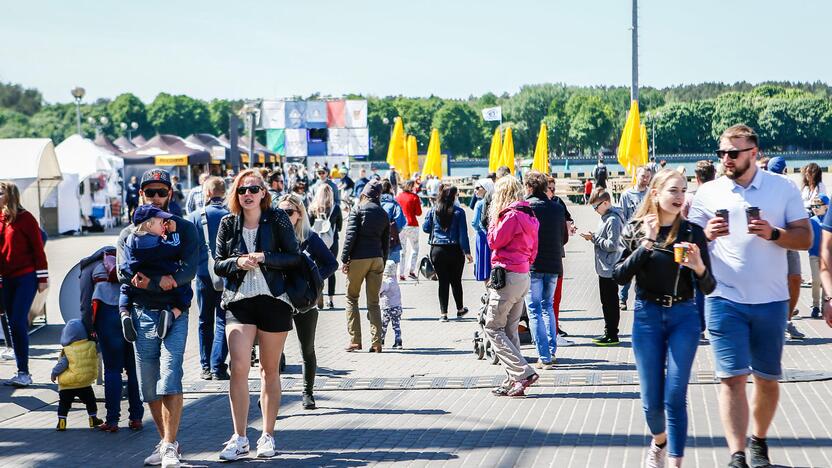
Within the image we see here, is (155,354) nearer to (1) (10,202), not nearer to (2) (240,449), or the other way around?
(2) (240,449)

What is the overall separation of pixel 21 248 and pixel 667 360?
5748mm

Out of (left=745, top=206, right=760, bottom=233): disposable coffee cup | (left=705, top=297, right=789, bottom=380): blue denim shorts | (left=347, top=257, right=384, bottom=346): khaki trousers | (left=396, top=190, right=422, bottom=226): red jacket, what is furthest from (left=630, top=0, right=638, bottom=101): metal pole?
(left=745, top=206, right=760, bottom=233): disposable coffee cup

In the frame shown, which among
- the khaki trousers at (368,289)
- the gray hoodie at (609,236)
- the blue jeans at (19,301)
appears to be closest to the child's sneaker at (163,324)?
the blue jeans at (19,301)

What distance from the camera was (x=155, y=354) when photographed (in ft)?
20.3

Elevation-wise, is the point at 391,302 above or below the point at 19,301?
below

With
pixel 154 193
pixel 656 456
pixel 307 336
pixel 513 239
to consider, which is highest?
pixel 154 193

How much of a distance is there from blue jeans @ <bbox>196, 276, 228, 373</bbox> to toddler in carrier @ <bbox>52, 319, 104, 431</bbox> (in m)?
1.84

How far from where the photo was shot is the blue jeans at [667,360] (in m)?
5.29

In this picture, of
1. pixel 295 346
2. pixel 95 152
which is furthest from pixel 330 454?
pixel 95 152

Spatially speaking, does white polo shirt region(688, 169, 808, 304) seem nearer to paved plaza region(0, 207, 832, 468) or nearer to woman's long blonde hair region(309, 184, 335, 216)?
paved plaza region(0, 207, 832, 468)

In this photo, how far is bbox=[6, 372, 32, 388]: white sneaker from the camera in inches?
357

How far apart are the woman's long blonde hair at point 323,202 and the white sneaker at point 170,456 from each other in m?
6.78

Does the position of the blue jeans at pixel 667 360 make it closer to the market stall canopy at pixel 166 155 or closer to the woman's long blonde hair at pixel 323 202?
the woman's long blonde hair at pixel 323 202

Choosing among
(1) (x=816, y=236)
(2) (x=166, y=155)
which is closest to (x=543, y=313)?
(1) (x=816, y=236)
